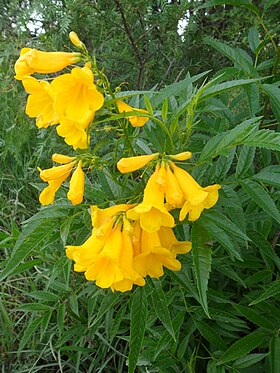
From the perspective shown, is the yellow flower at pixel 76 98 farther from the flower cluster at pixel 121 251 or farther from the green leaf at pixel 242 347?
the green leaf at pixel 242 347

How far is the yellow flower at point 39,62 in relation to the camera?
117 centimetres

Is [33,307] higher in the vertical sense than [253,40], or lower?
lower

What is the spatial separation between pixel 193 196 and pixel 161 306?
0.43 meters

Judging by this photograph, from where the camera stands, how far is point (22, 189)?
3152 mm

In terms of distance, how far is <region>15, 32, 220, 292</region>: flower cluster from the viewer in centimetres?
111

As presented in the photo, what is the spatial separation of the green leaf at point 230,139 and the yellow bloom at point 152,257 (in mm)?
230

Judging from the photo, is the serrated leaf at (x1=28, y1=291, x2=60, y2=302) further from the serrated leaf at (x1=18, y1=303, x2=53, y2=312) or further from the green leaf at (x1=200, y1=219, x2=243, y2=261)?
the green leaf at (x1=200, y1=219, x2=243, y2=261)

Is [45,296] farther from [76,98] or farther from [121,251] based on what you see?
[76,98]

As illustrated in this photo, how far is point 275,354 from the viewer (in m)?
1.58

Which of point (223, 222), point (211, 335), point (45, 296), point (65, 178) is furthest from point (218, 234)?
point (45, 296)

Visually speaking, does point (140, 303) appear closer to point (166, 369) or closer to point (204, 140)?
point (166, 369)

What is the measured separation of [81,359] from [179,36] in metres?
1.98

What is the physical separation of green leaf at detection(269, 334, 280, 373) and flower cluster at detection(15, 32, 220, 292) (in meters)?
0.57

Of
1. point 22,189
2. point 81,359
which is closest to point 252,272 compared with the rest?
point 81,359
